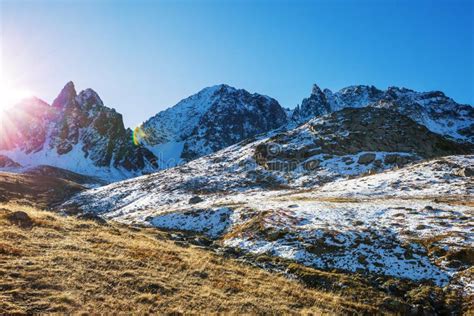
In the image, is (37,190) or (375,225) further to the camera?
(37,190)

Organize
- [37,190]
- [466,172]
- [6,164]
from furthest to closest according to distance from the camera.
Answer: [6,164] < [37,190] < [466,172]

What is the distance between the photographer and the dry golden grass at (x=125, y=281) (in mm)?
11766

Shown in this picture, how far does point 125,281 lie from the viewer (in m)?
13.9

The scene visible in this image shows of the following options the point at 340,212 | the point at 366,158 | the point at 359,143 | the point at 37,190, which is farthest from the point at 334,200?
the point at 37,190

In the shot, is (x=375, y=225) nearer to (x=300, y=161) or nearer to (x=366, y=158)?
(x=366, y=158)

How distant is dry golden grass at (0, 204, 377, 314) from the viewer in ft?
38.6

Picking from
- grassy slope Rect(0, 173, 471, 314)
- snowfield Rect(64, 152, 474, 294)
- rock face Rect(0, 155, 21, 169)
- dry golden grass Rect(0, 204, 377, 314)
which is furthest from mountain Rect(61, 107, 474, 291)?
rock face Rect(0, 155, 21, 169)

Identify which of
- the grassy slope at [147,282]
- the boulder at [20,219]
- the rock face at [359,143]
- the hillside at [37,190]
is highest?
the rock face at [359,143]

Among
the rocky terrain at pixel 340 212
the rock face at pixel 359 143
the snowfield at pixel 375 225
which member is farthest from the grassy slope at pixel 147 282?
the rock face at pixel 359 143

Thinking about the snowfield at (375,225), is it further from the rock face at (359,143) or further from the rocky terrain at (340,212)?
the rock face at (359,143)

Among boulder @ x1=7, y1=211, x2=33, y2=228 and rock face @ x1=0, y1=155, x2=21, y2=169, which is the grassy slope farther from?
rock face @ x1=0, y1=155, x2=21, y2=169

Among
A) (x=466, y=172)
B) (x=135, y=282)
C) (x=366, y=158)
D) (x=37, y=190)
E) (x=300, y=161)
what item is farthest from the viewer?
→ (x=37, y=190)

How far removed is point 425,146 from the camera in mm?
84500

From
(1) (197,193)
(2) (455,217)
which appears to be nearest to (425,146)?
(1) (197,193)
